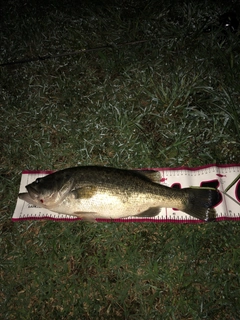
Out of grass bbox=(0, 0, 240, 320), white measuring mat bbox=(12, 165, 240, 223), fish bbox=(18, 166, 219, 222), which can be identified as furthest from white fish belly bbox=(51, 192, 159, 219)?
grass bbox=(0, 0, 240, 320)

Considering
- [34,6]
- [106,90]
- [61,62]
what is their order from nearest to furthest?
[106,90]
[61,62]
[34,6]

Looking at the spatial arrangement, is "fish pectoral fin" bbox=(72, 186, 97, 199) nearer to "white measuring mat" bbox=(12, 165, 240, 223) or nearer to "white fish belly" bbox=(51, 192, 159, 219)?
"white fish belly" bbox=(51, 192, 159, 219)

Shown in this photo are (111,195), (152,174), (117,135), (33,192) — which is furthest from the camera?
(117,135)

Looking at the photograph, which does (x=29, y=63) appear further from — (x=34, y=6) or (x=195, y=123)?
(x=195, y=123)

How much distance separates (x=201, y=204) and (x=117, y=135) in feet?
5.02

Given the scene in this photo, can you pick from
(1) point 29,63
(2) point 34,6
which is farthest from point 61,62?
(2) point 34,6

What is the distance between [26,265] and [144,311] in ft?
5.30

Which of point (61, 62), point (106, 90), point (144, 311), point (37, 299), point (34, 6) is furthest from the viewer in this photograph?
point (34, 6)

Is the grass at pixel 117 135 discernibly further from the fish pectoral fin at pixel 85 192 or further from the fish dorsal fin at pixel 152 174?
the fish pectoral fin at pixel 85 192

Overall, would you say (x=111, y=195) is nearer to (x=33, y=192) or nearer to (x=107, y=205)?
(x=107, y=205)

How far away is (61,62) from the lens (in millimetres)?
4406

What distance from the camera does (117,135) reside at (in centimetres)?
379

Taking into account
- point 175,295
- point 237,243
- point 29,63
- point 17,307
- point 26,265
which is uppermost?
point 29,63

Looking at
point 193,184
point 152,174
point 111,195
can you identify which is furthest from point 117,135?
point 193,184
